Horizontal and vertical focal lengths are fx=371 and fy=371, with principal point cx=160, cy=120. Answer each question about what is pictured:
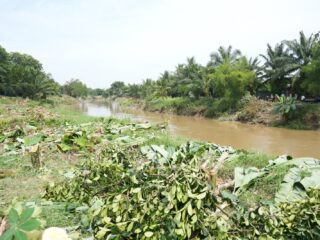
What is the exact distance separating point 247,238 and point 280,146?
12.0 metres

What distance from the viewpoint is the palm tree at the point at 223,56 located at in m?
29.6

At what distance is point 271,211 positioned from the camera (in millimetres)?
3623

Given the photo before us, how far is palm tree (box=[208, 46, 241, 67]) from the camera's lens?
29.6 m

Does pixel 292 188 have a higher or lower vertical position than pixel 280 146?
higher

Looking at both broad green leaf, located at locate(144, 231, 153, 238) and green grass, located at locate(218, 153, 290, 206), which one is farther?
green grass, located at locate(218, 153, 290, 206)

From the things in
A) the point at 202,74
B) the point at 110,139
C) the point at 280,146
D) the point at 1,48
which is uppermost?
the point at 1,48

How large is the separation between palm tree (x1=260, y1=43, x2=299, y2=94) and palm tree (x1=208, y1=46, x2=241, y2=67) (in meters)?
4.36

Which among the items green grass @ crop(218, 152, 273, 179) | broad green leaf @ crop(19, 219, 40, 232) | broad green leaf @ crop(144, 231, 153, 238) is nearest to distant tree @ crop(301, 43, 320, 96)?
green grass @ crop(218, 152, 273, 179)

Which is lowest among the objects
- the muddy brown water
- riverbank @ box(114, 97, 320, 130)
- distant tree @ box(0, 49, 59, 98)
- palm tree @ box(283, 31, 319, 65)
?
the muddy brown water

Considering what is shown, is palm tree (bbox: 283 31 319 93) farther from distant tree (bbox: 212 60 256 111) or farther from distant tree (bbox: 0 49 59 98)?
distant tree (bbox: 0 49 59 98)

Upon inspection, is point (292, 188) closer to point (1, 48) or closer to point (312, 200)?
point (312, 200)

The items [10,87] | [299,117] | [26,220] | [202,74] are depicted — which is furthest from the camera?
[10,87]

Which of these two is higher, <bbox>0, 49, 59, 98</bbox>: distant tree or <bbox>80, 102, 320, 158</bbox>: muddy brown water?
<bbox>0, 49, 59, 98</bbox>: distant tree

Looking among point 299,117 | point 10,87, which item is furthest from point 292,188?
point 10,87
